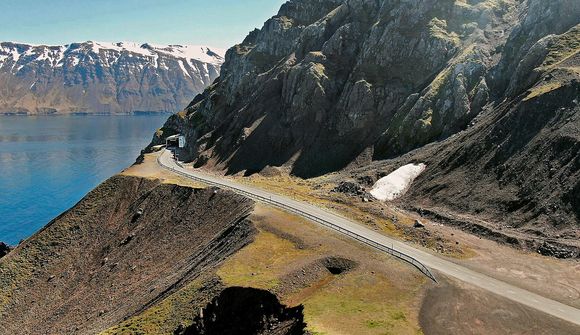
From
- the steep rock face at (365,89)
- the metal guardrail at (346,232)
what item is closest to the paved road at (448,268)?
the metal guardrail at (346,232)

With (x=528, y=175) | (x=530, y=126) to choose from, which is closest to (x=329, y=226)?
(x=528, y=175)

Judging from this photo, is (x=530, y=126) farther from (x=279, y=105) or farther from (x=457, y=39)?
(x=279, y=105)

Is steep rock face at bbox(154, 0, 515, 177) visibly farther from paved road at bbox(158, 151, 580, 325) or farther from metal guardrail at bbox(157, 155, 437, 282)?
paved road at bbox(158, 151, 580, 325)

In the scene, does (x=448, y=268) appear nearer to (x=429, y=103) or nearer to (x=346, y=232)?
(x=346, y=232)

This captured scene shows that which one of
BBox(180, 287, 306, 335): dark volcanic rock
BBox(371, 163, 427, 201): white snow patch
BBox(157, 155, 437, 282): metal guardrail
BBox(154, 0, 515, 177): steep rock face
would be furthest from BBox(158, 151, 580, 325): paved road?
BBox(154, 0, 515, 177): steep rock face

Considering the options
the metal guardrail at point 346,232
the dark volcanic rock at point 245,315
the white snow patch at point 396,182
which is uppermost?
the white snow patch at point 396,182

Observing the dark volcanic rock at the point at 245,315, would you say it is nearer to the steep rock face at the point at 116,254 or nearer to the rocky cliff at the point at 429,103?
the steep rock face at the point at 116,254

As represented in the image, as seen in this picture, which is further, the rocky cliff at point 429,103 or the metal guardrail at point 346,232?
the rocky cliff at point 429,103

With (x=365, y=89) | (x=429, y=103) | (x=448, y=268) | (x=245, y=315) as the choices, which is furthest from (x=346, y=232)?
(x=365, y=89)
